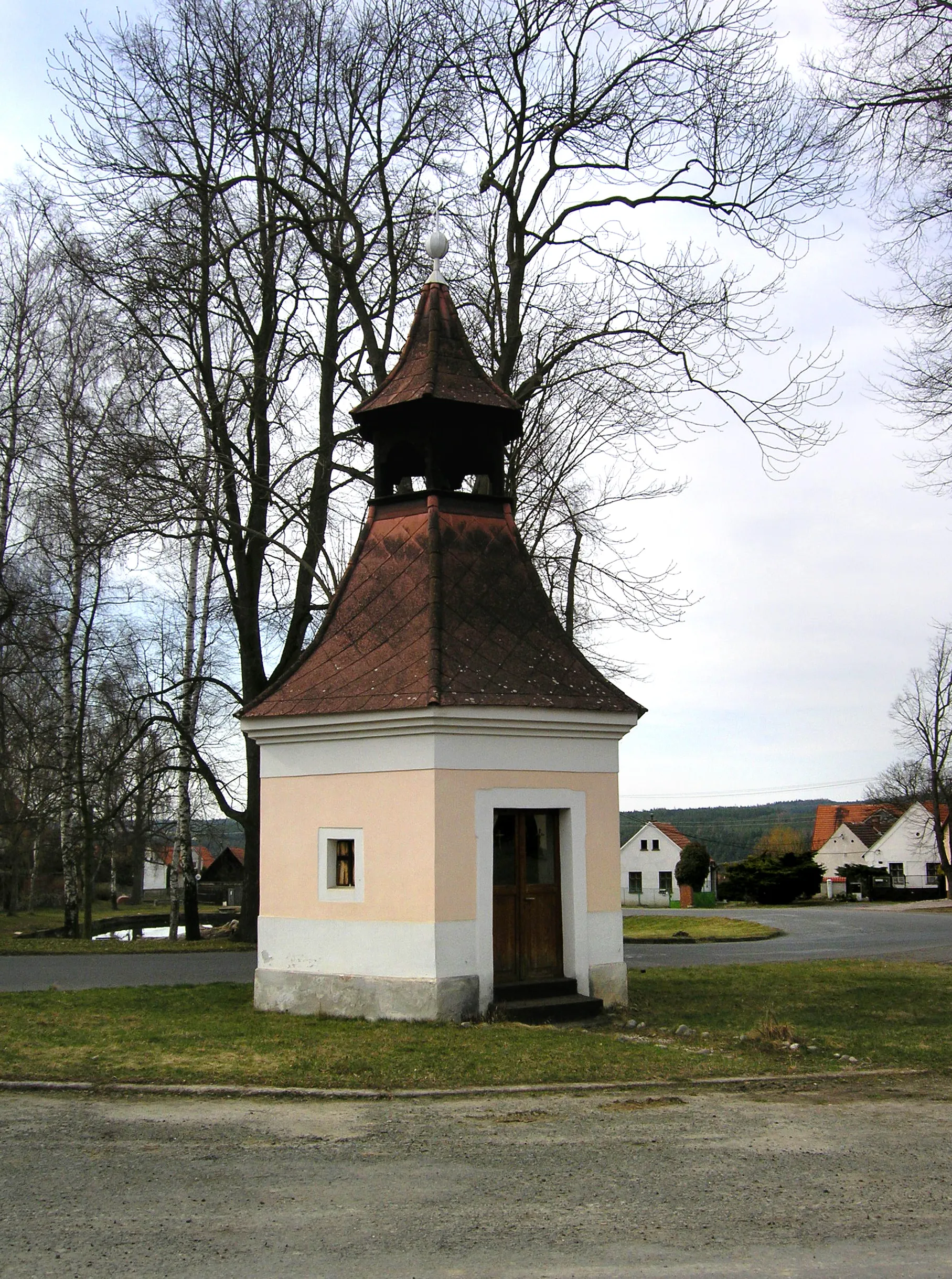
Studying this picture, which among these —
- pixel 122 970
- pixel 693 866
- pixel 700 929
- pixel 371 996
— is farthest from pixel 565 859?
pixel 693 866

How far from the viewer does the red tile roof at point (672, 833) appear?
259ft

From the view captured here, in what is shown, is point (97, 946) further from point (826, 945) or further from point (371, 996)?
point (826, 945)

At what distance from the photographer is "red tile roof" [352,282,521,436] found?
14.1 metres

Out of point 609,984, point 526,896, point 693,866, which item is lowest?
point 609,984

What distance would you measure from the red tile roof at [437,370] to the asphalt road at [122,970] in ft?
24.7

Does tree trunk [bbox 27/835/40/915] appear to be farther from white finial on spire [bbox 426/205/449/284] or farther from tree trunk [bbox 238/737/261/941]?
white finial on spire [bbox 426/205/449/284]

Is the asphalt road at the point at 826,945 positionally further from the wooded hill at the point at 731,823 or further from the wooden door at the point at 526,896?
the wooded hill at the point at 731,823

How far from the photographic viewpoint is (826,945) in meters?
24.3

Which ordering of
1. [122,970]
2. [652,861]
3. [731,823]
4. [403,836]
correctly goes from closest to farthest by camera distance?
[403,836] → [122,970] → [652,861] → [731,823]

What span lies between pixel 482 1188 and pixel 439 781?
19.2 ft

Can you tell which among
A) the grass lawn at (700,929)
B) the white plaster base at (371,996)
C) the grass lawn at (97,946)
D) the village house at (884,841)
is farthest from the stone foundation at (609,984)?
the village house at (884,841)

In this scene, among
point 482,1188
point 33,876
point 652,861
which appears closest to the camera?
point 482,1188

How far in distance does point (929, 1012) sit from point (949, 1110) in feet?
16.9

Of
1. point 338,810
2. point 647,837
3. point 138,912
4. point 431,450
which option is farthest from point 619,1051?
point 647,837
